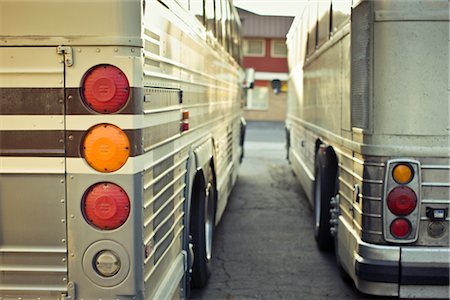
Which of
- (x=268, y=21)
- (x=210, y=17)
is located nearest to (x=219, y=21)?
(x=210, y=17)

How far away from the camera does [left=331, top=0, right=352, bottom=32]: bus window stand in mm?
5059

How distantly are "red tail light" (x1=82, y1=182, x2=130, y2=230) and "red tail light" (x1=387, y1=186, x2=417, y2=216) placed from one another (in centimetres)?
233

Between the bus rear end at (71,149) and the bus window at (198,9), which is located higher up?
the bus window at (198,9)

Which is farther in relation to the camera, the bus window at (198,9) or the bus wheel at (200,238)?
the bus wheel at (200,238)

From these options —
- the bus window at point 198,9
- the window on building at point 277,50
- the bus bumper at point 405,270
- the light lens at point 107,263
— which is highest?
the window on building at point 277,50

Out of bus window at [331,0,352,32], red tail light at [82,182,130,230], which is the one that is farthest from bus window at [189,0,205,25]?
red tail light at [82,182,130,230]

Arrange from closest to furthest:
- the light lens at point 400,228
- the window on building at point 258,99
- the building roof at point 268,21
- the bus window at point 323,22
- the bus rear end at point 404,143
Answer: the bus rear end at point 404,143
the light lens at point 400,228
the bus window at point 323,22
the building roof at point 268,21
the window on building at point 258,99

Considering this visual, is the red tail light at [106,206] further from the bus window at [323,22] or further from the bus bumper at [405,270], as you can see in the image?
the bus window at [323,22]

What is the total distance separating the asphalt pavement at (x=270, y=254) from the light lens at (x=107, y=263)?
8.92ft

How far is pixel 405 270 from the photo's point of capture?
4539 millimetres

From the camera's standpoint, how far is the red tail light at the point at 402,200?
175 inches

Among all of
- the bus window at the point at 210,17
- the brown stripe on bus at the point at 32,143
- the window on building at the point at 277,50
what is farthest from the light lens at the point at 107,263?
the window on building at the point at 277,50

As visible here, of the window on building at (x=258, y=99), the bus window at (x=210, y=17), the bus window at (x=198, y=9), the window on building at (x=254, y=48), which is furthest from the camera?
the window on building at (x=258, y=99)

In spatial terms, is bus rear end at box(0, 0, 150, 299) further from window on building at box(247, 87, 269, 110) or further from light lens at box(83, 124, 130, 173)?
window on building at box(247, 87, 269, 110)
